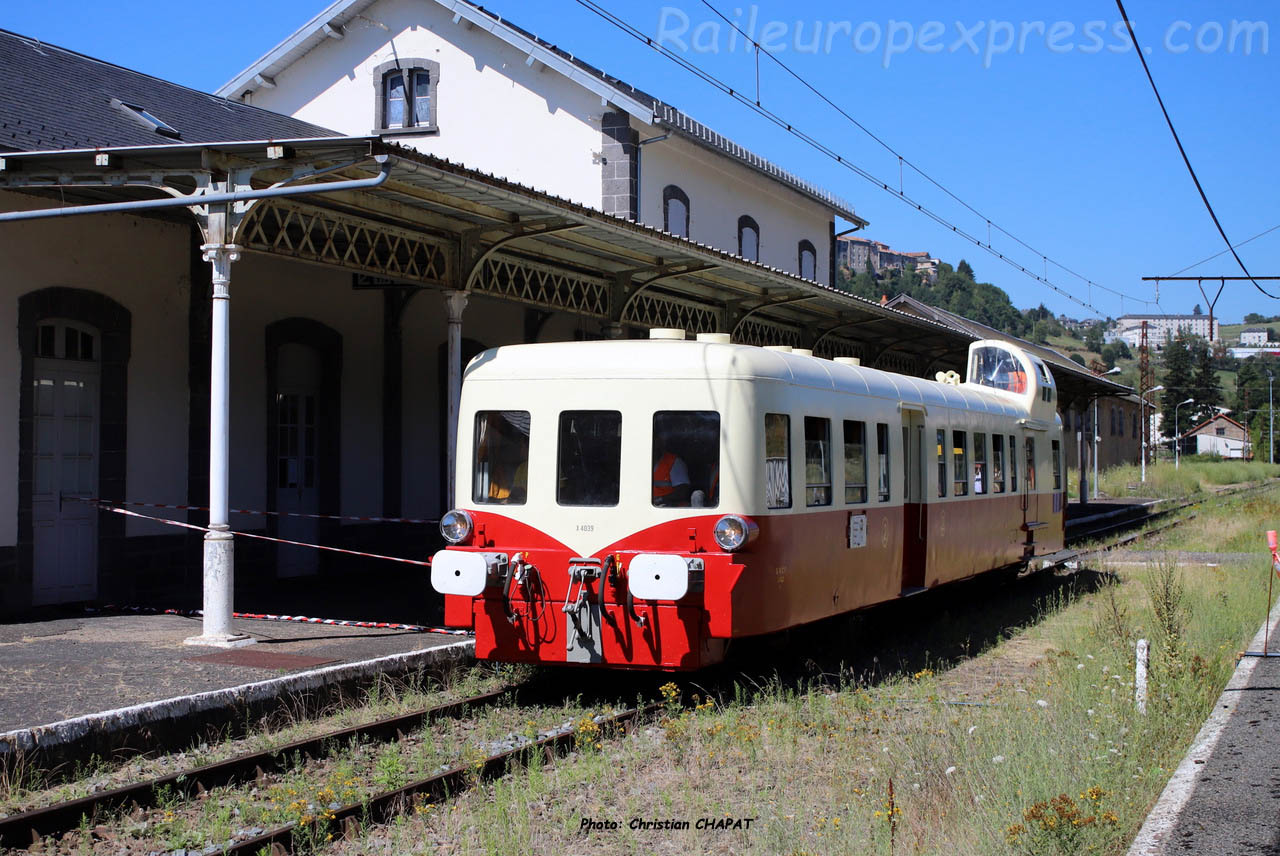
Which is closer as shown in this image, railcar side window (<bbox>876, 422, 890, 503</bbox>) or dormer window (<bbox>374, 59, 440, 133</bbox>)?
railcar side window (<bbox>876, 422, 890, 503</bbox>)

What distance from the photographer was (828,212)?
3294 centimetres

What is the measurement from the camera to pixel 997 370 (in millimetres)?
16172

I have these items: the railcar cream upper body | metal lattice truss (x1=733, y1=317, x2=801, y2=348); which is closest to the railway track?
the railcar cream upper body

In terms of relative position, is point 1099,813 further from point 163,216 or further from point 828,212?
point 828,212

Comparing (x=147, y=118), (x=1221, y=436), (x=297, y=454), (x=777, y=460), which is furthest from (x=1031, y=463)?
(x=1221, y=436)

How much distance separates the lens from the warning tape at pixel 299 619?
11.5m

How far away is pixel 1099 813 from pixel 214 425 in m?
7.42

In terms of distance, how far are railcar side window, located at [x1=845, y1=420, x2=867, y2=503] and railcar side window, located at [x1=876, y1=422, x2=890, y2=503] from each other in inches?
13.3

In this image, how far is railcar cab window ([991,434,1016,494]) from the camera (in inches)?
551

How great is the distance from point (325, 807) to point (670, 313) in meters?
12.1

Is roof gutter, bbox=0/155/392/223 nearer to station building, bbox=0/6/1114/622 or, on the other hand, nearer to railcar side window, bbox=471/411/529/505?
station building, bbox=0/6/1114/622

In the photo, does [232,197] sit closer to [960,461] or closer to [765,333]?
[960,461]

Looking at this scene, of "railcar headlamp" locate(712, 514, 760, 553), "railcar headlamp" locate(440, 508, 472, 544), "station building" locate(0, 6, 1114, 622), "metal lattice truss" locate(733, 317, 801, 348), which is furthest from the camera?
"metal lattice truss" locate(733, 317, 801, 348)

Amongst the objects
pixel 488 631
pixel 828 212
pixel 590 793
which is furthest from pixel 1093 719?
pixel 828 212
